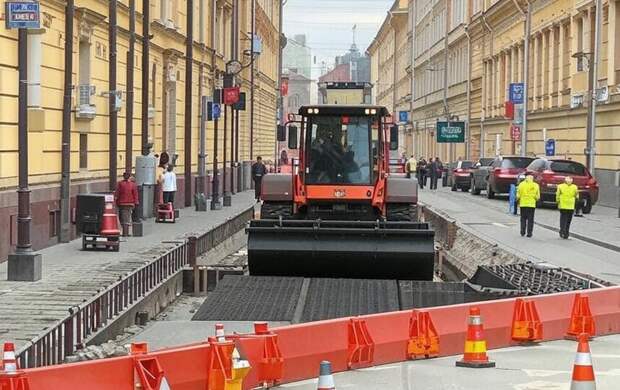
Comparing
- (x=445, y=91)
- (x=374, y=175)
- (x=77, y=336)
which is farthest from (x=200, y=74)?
(x=445, y=91)

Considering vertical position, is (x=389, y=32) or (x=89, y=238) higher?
(x=389, y=32)

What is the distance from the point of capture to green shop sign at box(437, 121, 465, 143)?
76125mm

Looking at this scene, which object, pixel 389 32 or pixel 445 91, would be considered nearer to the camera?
pixel 445 91

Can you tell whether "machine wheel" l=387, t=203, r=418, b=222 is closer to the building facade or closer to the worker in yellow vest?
the worker in yellow vest

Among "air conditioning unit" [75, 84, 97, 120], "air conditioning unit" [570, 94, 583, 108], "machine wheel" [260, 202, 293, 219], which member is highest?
"air conditioning unit" [570, 94, 583, 108]

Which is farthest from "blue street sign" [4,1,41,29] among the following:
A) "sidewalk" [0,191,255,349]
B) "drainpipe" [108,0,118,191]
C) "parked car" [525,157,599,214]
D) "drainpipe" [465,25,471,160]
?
"drainpipe" [465,25,471,160]

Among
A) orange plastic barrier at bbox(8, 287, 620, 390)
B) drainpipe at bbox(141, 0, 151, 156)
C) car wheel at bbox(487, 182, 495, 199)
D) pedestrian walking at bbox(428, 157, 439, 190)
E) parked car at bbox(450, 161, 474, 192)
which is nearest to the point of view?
orange plastic barrier at bbox(8, 287, 620, 390)

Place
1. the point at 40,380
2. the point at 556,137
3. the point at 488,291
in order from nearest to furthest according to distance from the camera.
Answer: the point at 40,380 < the point at 488,291 < the point at 556,137

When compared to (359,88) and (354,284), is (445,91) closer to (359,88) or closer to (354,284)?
(359,88)

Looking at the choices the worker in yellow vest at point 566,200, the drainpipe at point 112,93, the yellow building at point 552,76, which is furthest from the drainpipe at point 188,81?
the yellow building at point 552,76

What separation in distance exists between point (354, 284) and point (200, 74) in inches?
1098

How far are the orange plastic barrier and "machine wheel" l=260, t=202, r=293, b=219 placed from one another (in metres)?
7.87

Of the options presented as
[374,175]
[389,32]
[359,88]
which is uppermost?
[389,32]

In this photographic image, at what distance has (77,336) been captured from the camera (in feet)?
39.9
